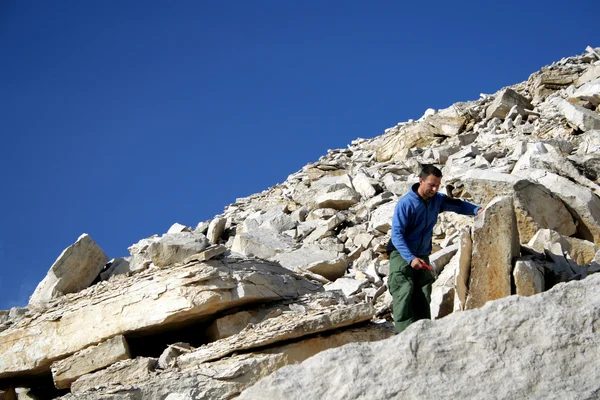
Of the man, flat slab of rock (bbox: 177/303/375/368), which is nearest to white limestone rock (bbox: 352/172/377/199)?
flat slab of rock (bbox: 177/303/375/368)

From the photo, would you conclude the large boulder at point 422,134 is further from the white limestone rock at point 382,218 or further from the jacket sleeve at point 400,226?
the jacket sleeve at point 400,226

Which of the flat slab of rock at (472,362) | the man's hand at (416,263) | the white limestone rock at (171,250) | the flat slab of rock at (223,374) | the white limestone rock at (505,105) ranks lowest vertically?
the flat slab of rock at (472,362)

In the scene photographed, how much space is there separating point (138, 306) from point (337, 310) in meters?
2.30

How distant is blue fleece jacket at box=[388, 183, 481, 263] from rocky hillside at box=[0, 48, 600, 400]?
0.37 metres

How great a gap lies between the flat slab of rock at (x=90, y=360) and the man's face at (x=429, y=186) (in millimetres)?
3633

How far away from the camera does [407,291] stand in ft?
19.7

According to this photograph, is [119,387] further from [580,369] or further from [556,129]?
[556,129]

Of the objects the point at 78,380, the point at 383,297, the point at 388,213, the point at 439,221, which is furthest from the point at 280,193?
the point at 78,380

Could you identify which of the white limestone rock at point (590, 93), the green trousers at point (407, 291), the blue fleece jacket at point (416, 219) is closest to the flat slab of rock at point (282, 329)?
the green trousers at point (407, 291)

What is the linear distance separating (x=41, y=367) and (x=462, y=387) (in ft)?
18.8

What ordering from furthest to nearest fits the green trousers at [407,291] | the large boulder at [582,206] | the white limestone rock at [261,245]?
the white limestone rock at [261,245] < the large boulder at [582,206] < the green trousers at [407,291]

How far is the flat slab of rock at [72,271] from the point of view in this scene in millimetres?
8898

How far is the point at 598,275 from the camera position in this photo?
3.99 meters

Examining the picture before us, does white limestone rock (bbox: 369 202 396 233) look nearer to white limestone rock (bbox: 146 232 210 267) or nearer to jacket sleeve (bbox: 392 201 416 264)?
white limestone rock (bbox: 146 232 210 267)
